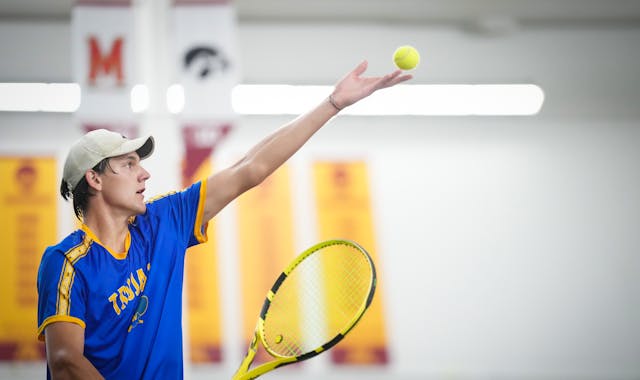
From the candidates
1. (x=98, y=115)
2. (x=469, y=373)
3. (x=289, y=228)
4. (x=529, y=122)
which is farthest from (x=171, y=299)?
(x=529, y=122)

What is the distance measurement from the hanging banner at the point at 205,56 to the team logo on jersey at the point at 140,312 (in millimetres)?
2803

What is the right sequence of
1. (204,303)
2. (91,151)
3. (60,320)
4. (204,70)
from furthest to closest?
1. (204,303)
2. (204,70)
3. (91,151)
4. (60,320)

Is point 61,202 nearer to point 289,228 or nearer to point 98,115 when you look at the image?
point 98,115

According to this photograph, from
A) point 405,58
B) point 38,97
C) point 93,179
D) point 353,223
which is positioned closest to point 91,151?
point 93,179

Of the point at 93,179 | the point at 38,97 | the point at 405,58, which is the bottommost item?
the point at 93,179

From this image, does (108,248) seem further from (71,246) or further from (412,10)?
(412,10)

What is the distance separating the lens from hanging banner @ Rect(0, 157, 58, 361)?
5203mm

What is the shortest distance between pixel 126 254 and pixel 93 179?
0.72 feet

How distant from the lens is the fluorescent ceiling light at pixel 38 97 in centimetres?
570

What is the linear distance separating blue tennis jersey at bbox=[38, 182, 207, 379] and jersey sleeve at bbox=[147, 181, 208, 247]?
0.01 metres

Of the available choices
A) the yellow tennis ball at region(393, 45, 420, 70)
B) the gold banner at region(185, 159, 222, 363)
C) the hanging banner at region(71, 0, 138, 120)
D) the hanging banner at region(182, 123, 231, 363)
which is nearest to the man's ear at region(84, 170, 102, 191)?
the yellow tennis ball at region(393, 45, 420, 70)

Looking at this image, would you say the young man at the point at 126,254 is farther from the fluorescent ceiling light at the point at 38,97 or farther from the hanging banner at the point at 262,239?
the fluorescent ceiling light at the point at 38,97

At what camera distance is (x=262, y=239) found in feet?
18.4

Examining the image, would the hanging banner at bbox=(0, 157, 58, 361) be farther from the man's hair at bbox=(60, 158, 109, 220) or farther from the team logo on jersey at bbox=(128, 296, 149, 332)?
the team logo on jersey at bbox=(128, 296, 149, 332)
